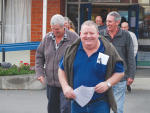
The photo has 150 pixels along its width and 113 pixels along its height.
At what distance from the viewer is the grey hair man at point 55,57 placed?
4.55m

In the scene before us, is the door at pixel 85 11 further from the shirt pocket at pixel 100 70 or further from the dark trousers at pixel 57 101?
the shirt pocket at pixel 100 70

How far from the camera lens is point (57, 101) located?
4777mm

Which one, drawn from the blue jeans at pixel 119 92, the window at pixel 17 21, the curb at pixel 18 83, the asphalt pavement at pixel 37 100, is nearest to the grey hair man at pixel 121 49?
the blue jeans at pixel 119 92

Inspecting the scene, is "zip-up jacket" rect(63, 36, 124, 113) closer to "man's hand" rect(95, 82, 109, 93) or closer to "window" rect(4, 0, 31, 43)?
"man's hand" rect(95, 82, 109, 93)

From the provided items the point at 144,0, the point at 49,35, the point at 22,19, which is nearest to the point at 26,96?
the point at 49,35

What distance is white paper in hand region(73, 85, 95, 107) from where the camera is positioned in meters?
3.23

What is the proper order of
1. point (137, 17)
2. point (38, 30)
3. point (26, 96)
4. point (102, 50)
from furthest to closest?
point (137, 17)
point (38, 30)
point (26, 96)
point (102, 50)

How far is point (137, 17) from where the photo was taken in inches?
468

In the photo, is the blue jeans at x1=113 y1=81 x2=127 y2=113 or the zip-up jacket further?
the blue jeans at x1=113 y1=81 x2=127 y2=113

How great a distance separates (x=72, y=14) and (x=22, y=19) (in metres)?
2.08

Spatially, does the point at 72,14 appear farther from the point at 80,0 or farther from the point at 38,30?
the point at 38,30

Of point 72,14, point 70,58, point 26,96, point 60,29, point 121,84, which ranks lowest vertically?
point 26,96

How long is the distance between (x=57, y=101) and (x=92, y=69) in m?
1.68

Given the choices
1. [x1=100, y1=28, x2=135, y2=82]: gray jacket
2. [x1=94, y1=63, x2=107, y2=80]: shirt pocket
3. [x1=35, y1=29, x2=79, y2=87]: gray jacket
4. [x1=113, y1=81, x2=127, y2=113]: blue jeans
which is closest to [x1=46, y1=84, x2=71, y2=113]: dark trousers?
[x1=35, y1=29, x2=79, y2=87]: gray jacket
